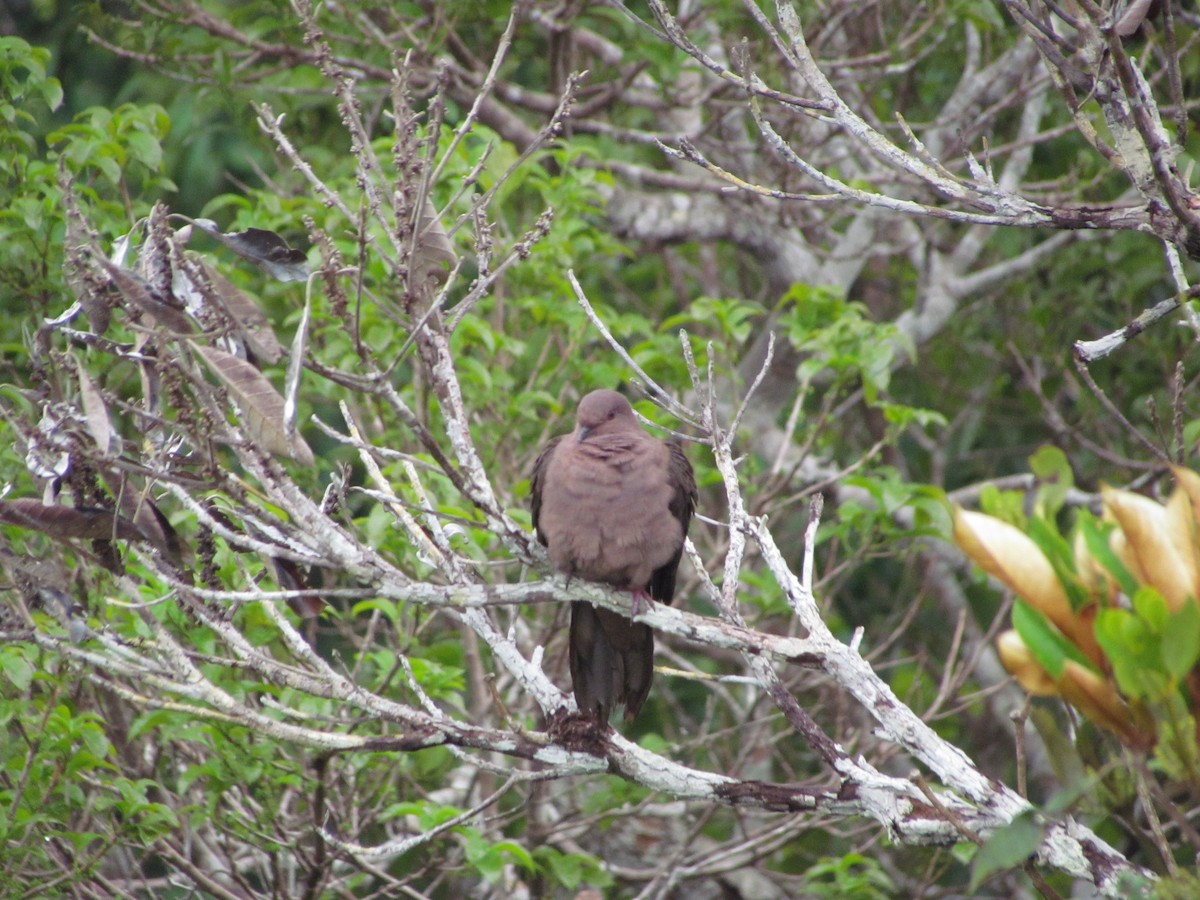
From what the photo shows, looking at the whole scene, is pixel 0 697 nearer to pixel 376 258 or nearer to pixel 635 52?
pixel 376 258

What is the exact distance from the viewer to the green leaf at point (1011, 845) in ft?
5.62

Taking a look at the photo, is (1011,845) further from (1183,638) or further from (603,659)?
(603,659)

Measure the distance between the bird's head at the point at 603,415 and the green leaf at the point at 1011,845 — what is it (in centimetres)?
216

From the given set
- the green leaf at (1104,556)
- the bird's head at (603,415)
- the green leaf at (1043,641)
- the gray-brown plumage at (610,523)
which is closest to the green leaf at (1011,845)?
the green leaf at (1043,641)

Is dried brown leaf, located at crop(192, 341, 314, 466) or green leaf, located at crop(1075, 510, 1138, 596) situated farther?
dried brown leaf, located at crop(192, 341, 314, 466)

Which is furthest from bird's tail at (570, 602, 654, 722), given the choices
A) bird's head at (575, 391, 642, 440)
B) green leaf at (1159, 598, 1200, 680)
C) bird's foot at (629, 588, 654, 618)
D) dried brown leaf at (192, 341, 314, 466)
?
green leaf at (1159, 598, 1200, 680)

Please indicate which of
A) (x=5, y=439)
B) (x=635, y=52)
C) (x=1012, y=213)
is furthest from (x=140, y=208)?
(x=1012, y=213)

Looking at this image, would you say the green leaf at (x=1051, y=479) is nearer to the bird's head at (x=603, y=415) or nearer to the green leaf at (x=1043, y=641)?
the green leaf at (x=1043, y=641)

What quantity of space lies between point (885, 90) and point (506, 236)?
3057 mm

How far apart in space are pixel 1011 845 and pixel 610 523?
1.81 meters

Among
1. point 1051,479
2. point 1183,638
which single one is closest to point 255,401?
point 1051,479

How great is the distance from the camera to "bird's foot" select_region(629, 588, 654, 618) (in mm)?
3043

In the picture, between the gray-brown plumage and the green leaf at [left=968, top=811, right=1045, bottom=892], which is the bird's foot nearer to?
the gray-brown plumage

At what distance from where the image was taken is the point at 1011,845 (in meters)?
1.75
